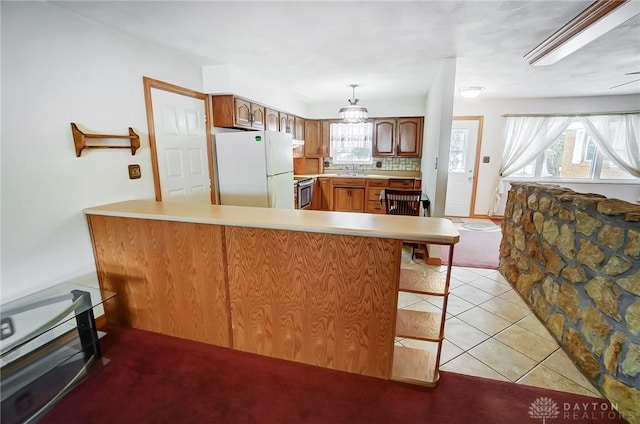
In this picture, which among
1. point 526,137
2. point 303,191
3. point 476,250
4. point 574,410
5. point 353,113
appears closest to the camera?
point 574,410

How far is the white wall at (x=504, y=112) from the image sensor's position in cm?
494

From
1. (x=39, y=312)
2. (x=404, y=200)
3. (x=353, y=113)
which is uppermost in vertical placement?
(x=353, y=113)

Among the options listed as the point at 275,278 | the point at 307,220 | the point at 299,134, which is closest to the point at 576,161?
the point at 299,134

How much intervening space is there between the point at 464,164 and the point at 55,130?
583 centimetres

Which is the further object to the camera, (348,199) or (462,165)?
(462,165)

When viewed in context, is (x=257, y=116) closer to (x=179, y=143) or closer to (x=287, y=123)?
(x=287, y=123)

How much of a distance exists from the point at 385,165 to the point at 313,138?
1546 millimetres

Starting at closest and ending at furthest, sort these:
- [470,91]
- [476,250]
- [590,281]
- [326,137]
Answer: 1. [590,281]
2. [470,91]
3. [476,250]
4. [326,137]

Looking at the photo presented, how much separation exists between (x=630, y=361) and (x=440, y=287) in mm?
965

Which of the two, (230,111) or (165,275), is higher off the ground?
(230,111)

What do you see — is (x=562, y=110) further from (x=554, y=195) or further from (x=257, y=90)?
(x=257, y=90)

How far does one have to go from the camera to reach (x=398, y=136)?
211 inches

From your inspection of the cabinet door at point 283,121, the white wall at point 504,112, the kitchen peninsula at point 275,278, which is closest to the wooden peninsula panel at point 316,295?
the kitchen peninsula at point 275,278

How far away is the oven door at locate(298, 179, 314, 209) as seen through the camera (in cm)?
461
